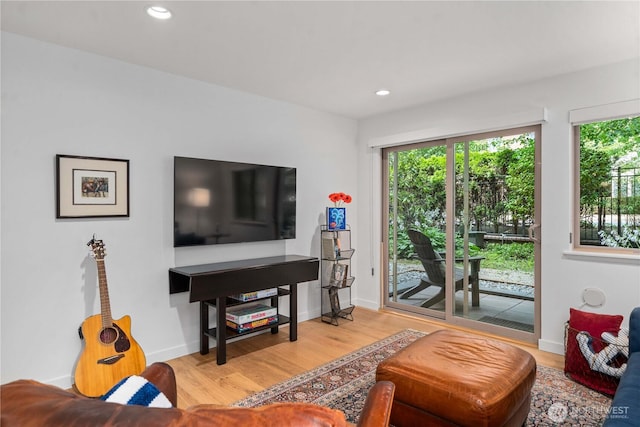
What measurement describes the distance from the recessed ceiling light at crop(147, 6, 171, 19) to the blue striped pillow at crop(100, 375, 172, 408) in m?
2.01

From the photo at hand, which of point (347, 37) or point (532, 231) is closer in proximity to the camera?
point (347, 37)

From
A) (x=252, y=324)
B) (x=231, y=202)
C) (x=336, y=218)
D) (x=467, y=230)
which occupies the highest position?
(x=231, y=202)

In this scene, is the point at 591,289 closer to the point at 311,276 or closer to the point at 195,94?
the point at 311,276

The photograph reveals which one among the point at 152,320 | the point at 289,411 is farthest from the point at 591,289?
the point at 152,320

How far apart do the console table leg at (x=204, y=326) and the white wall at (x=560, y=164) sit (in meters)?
2.93

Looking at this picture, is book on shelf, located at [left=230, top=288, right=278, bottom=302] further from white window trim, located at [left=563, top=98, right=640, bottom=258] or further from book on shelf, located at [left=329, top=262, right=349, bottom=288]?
white window trim, located at [left=563, top=98, right=640, bottom=258]

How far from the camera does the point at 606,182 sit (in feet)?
10.4

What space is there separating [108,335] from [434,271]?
3188 millimetres

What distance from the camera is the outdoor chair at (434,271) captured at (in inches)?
155

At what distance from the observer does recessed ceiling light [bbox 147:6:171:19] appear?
6.95 ft

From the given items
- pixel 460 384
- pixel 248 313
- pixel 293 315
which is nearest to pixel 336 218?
pixel 293 315

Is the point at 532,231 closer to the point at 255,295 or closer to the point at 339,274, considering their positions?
the point at 339,274

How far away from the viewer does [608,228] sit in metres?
3.17

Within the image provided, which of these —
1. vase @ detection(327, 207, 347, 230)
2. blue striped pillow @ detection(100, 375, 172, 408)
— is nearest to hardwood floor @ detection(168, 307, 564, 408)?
vase @ detection(327, 207, 347, 230)
